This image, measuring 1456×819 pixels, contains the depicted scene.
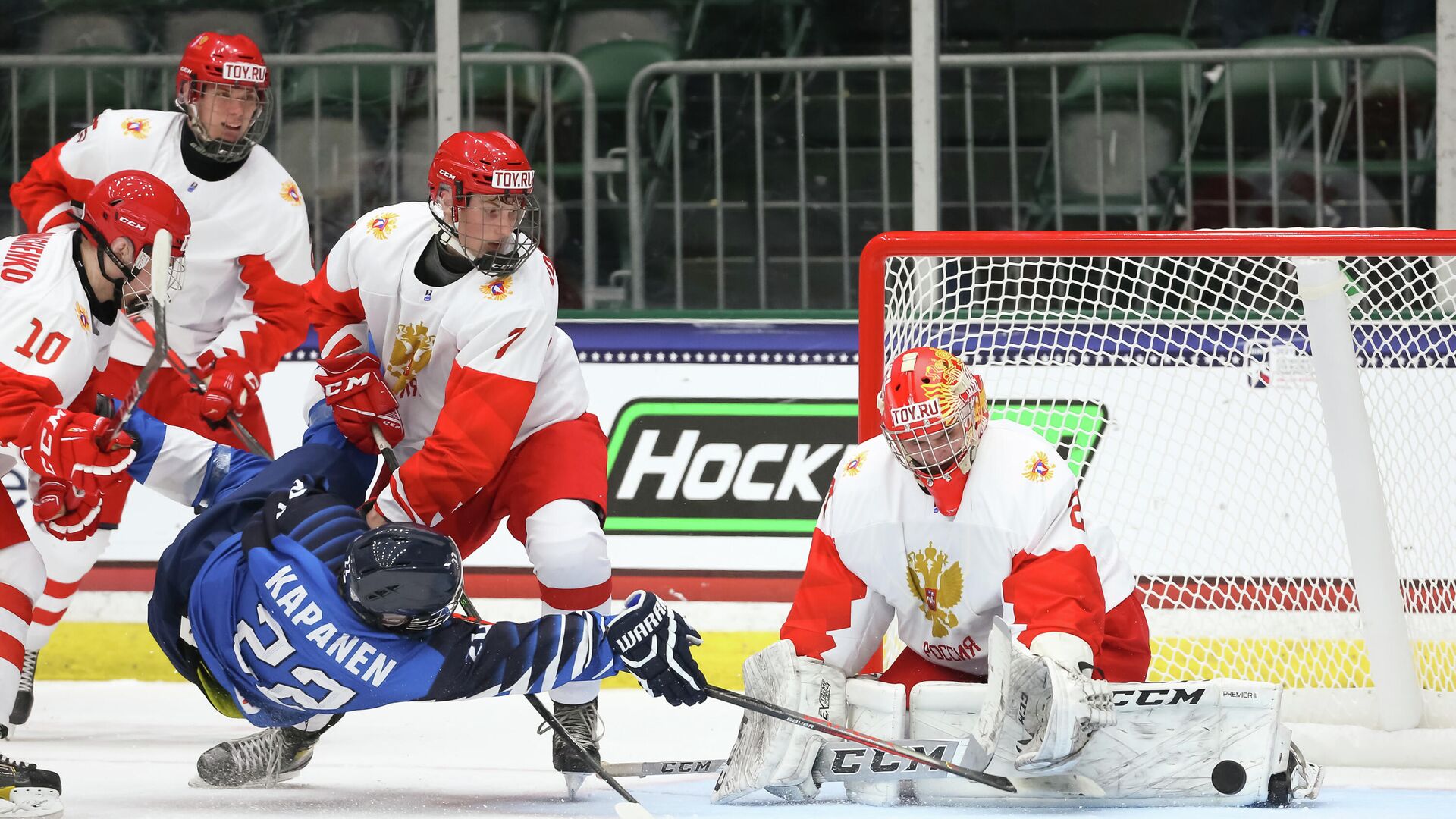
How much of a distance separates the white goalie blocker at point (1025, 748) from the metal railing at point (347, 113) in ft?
6.99

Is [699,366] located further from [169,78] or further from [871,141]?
[169,78]

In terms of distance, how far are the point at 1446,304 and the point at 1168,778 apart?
5.37 ft

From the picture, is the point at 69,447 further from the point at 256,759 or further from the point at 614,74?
the point at 614,74

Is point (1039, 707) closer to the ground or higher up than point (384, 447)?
closer to the ground

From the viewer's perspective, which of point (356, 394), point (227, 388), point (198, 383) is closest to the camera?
point (356, 394)

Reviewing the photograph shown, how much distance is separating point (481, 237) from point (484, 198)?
0.07 metres

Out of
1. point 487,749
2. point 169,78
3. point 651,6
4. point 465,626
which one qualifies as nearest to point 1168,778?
point 465,626

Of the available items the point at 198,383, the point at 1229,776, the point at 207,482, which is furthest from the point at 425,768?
the point at 1229,776

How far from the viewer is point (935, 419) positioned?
116 inches

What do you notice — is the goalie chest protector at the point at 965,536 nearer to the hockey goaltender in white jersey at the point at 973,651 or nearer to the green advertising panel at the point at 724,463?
the hockey goaltender in white jersey at the point at 973,651

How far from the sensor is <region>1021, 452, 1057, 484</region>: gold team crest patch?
305 cm

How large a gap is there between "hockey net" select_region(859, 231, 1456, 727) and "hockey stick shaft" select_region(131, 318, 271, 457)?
4.46ft

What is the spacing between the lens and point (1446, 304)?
4.09 m

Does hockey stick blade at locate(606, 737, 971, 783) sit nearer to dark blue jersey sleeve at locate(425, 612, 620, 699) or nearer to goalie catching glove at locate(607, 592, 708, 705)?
goalie catching glove at locate(607, 592, 708, 705)
